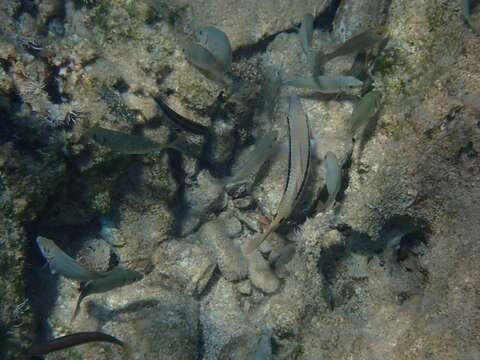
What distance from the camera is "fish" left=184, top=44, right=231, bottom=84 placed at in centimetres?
374

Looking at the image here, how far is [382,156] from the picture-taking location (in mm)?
3291

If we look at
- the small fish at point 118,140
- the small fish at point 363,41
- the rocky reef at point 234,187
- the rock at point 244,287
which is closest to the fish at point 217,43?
the rocky reef at point 234,187

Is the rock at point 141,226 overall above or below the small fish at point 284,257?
below

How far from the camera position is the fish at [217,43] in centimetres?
372

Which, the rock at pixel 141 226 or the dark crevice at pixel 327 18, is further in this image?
the dark crevice at pixel 327 18

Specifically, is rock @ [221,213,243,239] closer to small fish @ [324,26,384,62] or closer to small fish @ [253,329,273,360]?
small fish @ [253,329,273,360]

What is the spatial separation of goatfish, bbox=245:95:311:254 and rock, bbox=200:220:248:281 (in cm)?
169

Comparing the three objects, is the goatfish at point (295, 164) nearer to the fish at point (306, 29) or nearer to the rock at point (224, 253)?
the fish at point (306, 29)

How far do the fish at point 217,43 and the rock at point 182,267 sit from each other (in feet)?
7.83

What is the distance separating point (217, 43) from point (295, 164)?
170 cm

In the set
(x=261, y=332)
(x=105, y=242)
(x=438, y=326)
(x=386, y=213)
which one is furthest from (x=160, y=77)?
(x=438, y=326)

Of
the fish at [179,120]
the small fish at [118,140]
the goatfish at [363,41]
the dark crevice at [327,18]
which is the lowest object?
the small fish at [118,140]

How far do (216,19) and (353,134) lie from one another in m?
2.34

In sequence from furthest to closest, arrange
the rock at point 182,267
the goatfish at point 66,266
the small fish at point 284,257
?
the rock at point 182,267 < the small fish at point 284,257 < the goatfish at point 66,266
